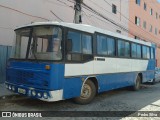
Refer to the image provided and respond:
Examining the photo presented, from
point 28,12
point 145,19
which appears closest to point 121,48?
point 28,12

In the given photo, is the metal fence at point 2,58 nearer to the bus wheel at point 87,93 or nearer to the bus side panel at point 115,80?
the bus wheel at point 87,93

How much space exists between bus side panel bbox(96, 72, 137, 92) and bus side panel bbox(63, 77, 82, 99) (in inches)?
53.8

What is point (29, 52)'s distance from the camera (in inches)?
304

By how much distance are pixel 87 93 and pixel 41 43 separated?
8.30 ft

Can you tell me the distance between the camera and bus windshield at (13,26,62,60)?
736 centimetres

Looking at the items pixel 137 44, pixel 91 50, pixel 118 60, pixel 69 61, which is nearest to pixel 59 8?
pixel 137 44

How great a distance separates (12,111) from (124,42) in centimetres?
620

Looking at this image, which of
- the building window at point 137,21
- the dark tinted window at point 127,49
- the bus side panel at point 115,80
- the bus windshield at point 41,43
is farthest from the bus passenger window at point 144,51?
the building window at point 137,21

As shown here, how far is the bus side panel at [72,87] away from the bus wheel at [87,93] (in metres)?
0.44

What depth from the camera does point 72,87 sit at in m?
7.84

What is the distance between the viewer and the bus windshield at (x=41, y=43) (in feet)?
24.2

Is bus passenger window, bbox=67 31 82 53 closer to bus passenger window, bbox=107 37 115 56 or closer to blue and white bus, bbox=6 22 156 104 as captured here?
blue and white bus, bbox=6 22 156 104

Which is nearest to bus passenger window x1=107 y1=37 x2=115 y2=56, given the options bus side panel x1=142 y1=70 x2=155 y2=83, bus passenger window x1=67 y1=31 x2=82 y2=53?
bus passenger window x1=67 y1=31 x2=82 y2=53

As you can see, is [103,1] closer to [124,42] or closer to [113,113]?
[124,42]
